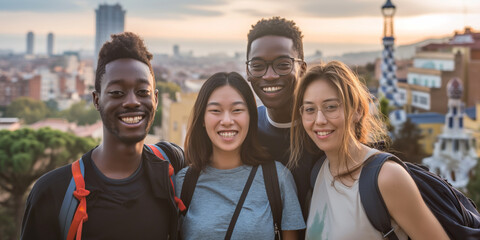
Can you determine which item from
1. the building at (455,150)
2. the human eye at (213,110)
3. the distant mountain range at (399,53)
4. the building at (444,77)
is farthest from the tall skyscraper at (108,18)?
the human eye at (213,110)

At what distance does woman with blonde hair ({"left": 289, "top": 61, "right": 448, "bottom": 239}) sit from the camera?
294 cm

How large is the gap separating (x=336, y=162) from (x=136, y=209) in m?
1.28

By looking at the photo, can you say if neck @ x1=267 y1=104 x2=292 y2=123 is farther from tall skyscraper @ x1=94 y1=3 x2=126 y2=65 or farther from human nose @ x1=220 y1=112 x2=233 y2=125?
tall skyscraper @ x1=94 y1=3 x2=126 y2=65

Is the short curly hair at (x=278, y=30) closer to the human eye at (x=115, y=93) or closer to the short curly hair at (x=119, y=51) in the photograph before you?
the short curly hair at (x=119, y=51)

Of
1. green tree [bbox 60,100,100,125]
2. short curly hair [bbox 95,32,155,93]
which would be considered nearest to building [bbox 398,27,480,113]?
green tree [bbox 60,100,100,125]

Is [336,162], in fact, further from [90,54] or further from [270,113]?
[90,54]

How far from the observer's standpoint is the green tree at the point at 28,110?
51156 millimetres

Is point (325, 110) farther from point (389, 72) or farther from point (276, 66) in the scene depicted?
point (389, 72)

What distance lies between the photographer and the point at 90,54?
94500mm

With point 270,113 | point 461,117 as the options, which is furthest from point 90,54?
point 270,113

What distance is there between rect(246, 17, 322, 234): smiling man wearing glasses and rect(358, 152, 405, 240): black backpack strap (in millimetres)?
685

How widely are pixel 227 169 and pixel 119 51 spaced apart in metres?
1.04

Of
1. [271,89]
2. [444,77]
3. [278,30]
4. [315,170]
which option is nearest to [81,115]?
[444,77]

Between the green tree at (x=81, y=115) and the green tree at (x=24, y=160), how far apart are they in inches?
1088
